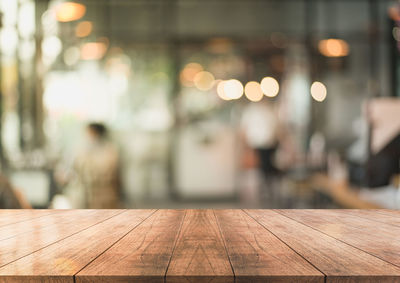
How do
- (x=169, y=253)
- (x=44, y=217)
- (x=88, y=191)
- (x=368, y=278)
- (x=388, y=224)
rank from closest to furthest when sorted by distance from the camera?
(x=368, y=278), (x=169, y=253), (x=388, y=224), (x=44, y=217), (x=88, y=191)

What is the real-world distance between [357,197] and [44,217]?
1847mm

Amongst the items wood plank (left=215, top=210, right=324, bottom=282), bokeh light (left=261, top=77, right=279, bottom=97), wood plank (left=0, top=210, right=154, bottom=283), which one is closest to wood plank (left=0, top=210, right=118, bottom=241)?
wood plank (left=0, top=210, right=154, bottom=283)

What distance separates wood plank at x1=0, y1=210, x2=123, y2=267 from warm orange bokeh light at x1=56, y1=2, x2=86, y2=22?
4.84 m

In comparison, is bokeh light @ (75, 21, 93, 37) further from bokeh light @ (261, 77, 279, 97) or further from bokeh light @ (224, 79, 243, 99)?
bokeh light @ (261, 77, 279, 97)

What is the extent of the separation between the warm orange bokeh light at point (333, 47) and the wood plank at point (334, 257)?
587 cm

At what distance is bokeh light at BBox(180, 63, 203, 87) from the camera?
21.3 ft

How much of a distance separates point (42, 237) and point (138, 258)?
0.35m

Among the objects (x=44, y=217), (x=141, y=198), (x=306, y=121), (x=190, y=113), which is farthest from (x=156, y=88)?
(x=44, y=217)

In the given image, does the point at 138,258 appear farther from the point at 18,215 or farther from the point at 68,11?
the point at 68,11

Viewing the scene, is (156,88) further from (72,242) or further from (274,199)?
(72,242)

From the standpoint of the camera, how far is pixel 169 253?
0.86 meters

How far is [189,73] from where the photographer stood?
21.3ft

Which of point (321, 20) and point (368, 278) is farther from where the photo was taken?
point (321, 20)

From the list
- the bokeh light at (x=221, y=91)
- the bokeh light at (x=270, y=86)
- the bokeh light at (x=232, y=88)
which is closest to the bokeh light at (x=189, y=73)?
the bokeh light at (x=221, y=91)
